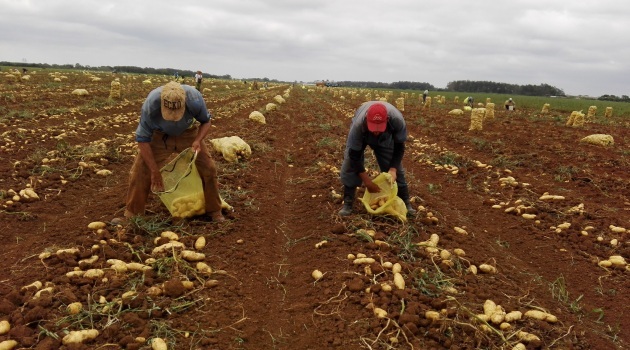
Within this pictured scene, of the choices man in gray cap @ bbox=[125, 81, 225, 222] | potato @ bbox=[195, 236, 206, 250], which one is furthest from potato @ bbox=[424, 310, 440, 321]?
man in gray cap @ bbox=[125, 81, 225, 222]

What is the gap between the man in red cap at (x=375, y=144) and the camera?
13.4 feet

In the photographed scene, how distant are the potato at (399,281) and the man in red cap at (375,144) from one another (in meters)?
1.29

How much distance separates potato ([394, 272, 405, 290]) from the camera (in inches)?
135

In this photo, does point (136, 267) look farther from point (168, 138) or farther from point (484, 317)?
point (484, 317)


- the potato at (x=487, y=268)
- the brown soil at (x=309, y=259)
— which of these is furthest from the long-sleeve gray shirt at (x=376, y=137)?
the potato at (x=487, y=268)

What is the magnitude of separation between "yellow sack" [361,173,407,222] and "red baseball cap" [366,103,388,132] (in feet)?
2.18

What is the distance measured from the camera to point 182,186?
4.44 m

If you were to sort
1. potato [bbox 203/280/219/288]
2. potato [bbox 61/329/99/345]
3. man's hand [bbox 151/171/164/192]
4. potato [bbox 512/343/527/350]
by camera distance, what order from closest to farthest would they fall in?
potato [bbox 61/329/99/345] → potato [bbox 512/343/527/350] → potato [bbox 203/280/219/288] → man's hand [bbox 151/171/164/192]

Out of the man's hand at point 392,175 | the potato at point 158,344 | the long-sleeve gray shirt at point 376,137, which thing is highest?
the long-sleeve gray shirt at point 376,137

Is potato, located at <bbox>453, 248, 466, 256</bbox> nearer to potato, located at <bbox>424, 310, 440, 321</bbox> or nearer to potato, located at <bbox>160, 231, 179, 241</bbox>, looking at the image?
potato, located at <bbox>424, 310, 440, 321</bbox>

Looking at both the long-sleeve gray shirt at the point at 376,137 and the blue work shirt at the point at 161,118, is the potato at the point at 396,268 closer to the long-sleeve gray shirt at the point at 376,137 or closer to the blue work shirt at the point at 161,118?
the long-sleeve gray shirt at the point at 376,137

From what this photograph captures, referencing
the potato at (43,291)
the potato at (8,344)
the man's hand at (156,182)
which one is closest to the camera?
the potato at (8,344)

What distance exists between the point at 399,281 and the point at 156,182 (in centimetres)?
253

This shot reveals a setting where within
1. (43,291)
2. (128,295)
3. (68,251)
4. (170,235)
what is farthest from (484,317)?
(68,251)
